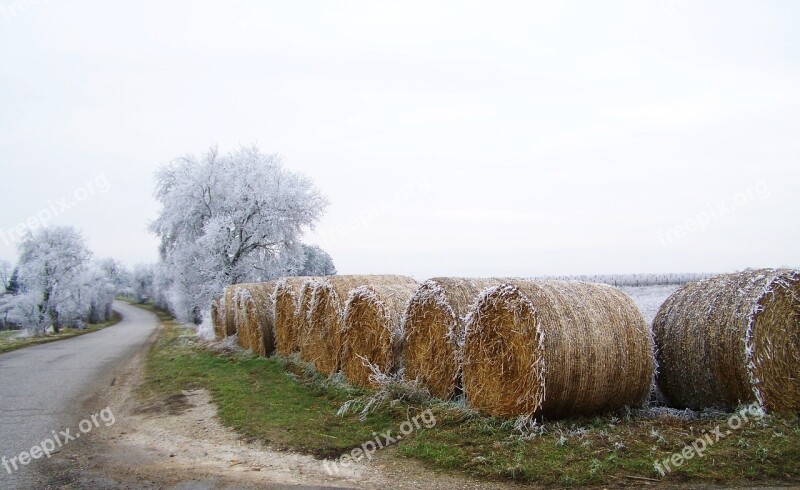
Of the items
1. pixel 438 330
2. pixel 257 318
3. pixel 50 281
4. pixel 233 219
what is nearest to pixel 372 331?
pixel 438 330

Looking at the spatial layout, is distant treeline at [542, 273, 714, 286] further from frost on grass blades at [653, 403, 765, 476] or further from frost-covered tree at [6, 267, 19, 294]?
frost-covered tree at [6, 267, 19, 294]

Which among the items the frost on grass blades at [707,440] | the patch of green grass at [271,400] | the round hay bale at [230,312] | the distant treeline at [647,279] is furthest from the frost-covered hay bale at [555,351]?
the round hay bale at [230,312]

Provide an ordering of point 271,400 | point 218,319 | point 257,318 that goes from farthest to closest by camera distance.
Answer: point 218,319, point 257,318, point 271,400

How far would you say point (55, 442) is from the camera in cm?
793

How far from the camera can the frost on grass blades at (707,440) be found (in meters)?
5.73

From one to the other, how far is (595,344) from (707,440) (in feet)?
5.29

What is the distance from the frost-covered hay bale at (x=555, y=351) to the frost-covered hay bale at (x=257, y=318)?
9.06 m

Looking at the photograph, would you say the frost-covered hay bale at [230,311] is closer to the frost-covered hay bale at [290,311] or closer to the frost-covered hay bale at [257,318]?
the frost-covered hay bale at [257,318]

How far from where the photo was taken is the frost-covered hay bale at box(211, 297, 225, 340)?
2117 cm

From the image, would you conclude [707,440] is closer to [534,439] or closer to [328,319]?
[534,439]

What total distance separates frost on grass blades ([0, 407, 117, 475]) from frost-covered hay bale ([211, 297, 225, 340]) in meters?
11.2

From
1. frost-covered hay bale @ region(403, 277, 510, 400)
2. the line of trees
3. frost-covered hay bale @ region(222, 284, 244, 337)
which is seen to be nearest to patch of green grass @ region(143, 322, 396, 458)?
frost-covered hay bale @ region(403, 277, 510, 400)

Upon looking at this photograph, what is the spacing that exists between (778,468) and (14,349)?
86.1 feet

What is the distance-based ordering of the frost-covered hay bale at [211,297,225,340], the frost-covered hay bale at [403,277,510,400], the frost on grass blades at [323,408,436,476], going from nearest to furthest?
the frost on grass blades at [323,408,436,476] → the frost-covered hay bale at [403,277,510,400] → the frost-covered hay bale at [211,297,225,340]
